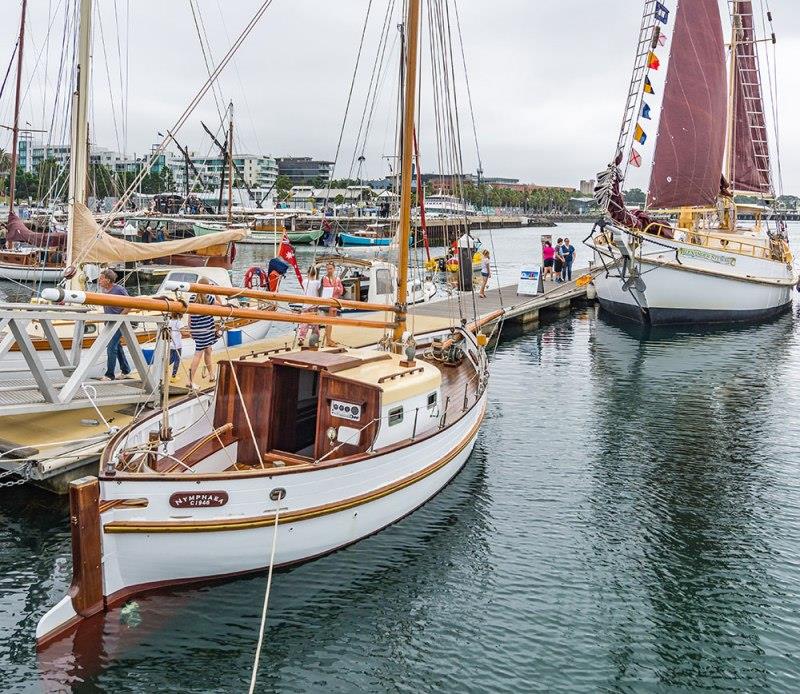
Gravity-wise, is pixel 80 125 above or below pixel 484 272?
above

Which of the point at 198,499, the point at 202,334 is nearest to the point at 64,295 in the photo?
the point at 198,499

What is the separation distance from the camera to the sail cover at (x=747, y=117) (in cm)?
4200

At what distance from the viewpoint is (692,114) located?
35750 mm

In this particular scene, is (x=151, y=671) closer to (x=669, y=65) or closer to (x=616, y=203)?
(x=616, y=203)

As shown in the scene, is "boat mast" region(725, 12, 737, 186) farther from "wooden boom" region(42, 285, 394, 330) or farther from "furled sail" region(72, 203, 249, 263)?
"wooden boom" region(42, 285, 394, 330)

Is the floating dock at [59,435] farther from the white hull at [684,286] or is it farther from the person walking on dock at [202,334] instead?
the white hull at [684,286]

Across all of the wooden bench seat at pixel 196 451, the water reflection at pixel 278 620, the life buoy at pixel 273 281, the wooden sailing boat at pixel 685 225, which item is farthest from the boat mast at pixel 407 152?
the wooden sailing boat at pixel 685 225

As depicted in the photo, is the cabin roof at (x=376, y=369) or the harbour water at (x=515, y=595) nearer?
the harbour water at (x=515, y=595)

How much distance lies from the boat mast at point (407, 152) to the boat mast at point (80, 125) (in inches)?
327

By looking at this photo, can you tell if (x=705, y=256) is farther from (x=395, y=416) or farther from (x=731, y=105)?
(x=395, y=416)

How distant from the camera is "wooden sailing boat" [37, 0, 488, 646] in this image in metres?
8.92

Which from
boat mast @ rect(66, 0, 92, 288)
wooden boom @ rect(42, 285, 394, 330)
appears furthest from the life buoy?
wooden boom @ rect(42, 285, 394, 330)

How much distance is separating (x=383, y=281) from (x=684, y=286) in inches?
644

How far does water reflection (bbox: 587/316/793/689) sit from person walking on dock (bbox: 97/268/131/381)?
1033cm
